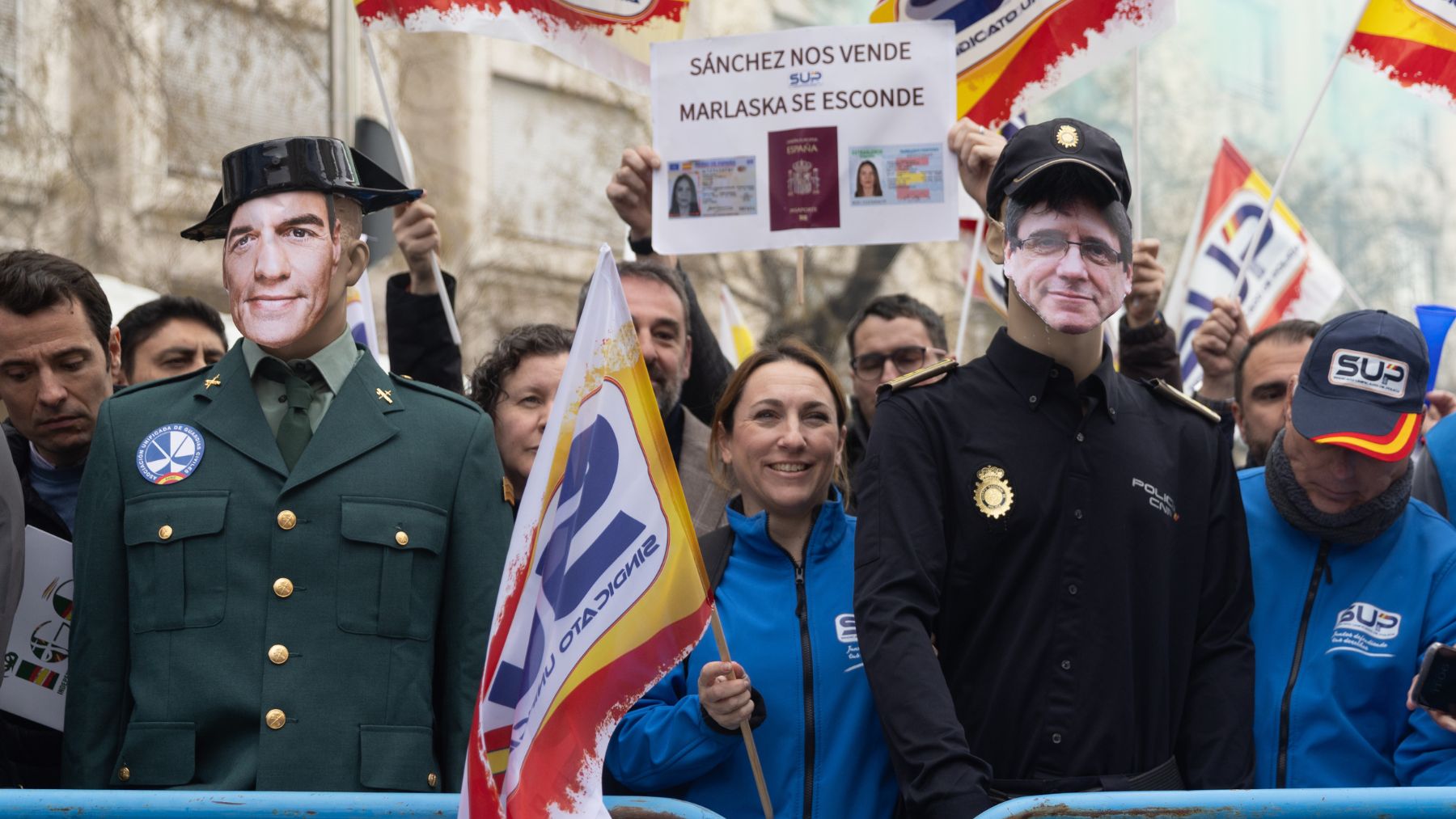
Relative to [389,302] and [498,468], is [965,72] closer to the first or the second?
[389,302]

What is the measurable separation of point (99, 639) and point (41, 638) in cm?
48

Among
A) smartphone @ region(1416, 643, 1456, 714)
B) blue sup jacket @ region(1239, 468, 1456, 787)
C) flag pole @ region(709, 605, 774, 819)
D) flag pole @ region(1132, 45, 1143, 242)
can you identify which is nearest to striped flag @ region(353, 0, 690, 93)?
flag pole @ region(1132, 45, 1143, 242)

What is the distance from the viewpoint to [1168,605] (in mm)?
3576

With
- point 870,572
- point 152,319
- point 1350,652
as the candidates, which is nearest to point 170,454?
point 870,572

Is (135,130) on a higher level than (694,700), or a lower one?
higher

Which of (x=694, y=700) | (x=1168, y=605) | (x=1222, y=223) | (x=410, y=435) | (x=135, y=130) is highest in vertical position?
(x=135, y=130)

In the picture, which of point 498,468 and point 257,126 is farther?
point 257,126

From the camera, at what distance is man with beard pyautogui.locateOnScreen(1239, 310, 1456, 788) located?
12.3 ft

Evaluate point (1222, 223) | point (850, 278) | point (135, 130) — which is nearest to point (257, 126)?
point (135, 130)

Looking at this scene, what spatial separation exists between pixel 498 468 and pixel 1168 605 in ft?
4.63

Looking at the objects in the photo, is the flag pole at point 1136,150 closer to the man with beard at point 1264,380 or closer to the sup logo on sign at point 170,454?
the man with beard at point 1264,380

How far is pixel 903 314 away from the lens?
5852 mm

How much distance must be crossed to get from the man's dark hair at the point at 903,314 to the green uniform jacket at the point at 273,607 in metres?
2.38

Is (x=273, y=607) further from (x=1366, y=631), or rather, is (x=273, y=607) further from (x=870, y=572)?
(x=1366, y=631)
